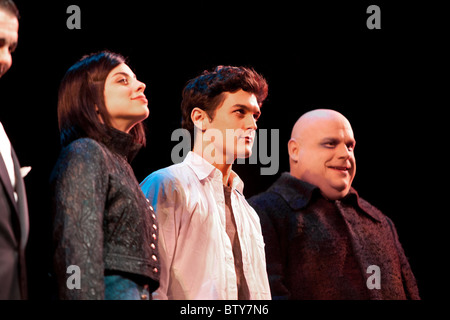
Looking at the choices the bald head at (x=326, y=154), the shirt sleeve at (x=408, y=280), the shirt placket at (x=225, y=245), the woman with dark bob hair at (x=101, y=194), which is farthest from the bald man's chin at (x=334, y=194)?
the woman with dark bob hair at (x=101, y=194)

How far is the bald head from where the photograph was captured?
3307mm

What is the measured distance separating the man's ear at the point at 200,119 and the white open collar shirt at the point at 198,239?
0.75ft

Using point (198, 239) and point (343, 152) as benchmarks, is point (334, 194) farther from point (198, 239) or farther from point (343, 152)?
point (198, 239)

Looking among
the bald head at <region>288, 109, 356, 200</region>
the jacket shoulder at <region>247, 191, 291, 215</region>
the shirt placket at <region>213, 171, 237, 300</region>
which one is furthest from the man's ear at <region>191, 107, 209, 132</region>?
the bald head at <region>288, 109, 356, 200</region>

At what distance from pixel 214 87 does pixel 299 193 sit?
2.43ft

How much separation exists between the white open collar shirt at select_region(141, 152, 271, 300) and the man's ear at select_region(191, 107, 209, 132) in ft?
0.75

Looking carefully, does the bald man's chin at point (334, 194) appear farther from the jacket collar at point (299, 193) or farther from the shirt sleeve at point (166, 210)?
the shirt sleeve at point (166, 210)

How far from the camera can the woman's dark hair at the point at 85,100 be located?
2.37 metres

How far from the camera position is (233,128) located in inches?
119

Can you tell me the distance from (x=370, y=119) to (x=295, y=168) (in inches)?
41.3

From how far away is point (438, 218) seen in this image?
4.21m

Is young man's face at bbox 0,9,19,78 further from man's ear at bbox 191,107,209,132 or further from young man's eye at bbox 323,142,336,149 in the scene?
young man's eye at bbox 323,142,336,149
